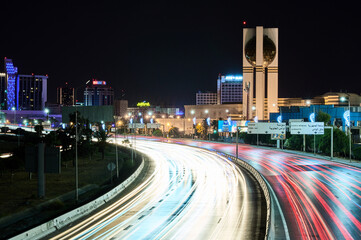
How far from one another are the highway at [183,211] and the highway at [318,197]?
6.59 feet

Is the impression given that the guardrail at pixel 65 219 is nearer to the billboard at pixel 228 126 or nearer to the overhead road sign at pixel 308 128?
the overhead road sign at pixel 308 128

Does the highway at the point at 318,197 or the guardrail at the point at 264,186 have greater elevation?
the guardrail at the point at 264,186

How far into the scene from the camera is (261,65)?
13600 cm

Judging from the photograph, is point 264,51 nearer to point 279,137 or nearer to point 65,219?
point 279,137

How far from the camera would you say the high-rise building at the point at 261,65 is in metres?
135

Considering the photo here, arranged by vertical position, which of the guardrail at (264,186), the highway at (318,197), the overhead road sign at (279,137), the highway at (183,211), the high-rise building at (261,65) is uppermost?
the high-rise building at (261,65)

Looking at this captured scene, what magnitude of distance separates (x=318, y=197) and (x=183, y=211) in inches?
451

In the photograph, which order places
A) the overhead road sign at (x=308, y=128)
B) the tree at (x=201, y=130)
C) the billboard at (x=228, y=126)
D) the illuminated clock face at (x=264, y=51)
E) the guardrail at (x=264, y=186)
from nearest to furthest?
the guardrail at (x=264, y=186)
the overhead road sign at (x=308, y=128)
the billboard at (x=228, y=126)
the tree at (x=201, y=130)
the illuminated clock face at (x=264, y=51)

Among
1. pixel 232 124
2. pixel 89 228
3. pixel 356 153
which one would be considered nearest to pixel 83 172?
pixel 89 228

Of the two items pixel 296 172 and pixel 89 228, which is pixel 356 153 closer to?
pixel 296 172

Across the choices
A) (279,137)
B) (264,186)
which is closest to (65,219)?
(264,186)

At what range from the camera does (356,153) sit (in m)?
62.8

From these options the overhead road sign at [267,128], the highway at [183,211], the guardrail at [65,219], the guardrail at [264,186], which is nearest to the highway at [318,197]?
the guardrail at [264,186]

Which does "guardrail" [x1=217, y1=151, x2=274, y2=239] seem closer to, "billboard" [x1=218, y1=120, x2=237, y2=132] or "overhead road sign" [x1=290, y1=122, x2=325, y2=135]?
"overhead road sign" [x1=290, y1=122, x2=325, y2=135]
